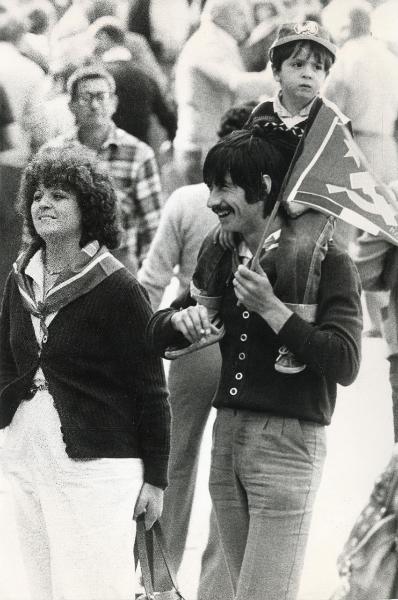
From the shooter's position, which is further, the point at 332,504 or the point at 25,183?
the point at 332,504

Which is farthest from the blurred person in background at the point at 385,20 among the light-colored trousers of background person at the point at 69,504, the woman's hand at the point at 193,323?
the light-colored trousers of background person at the point at 69,504

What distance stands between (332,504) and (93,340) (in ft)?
3.53

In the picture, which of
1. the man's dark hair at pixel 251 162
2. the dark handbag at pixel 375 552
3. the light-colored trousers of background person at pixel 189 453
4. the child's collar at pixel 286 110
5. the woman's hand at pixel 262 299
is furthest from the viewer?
the dark handbag at pixel 375 552

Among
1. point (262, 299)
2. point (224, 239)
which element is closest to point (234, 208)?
point (224, 239)

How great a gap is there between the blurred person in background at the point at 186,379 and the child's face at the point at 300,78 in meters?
0.27

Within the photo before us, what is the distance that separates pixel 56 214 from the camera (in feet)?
9.23

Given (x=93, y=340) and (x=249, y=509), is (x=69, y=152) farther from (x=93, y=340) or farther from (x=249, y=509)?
(x=249, y=509)

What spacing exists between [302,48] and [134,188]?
733 millimetres

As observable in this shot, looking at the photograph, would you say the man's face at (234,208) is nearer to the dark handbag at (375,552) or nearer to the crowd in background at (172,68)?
the crowd in background at (172,68)

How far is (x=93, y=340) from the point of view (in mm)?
2736

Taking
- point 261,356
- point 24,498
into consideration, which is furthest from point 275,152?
point 24,498

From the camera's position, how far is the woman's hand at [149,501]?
9.27ft

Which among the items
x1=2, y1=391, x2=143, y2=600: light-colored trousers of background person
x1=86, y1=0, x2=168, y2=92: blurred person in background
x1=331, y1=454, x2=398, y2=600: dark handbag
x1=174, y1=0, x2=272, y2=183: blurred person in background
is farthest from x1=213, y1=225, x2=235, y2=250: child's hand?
x1=331, y1=454, x2=398, y2=600: dark handbag

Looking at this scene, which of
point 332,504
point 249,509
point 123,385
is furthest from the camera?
point 332,504
